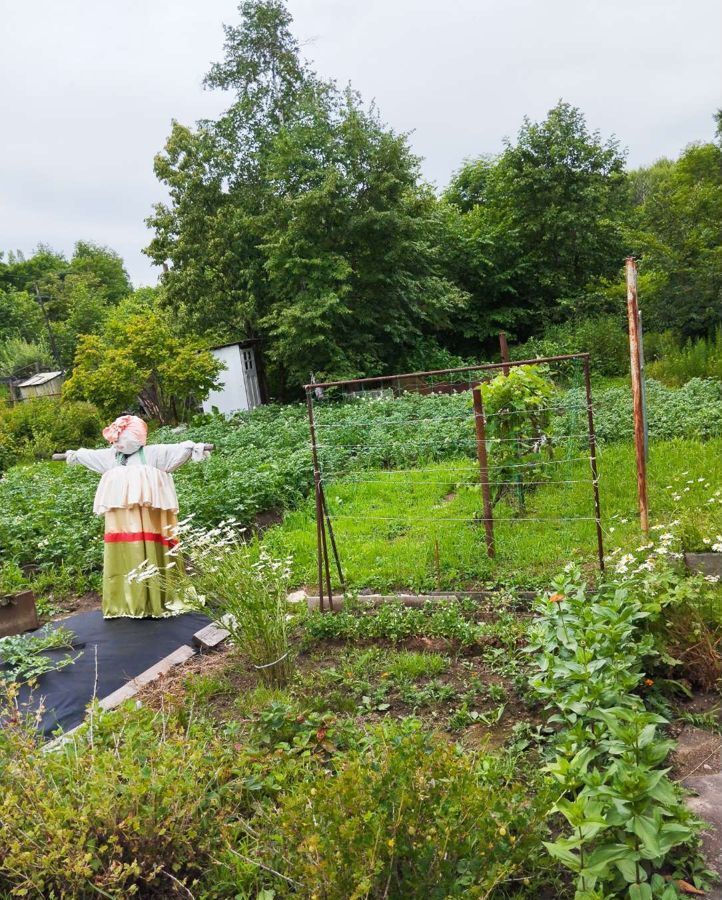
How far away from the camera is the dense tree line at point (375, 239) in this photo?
15406 millimetres

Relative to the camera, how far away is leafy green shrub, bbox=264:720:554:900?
184 cm

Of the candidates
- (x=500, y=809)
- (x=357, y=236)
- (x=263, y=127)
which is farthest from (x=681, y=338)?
(x=500, y=809)

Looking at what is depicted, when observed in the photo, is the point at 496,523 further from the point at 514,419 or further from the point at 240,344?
the point at 240,344

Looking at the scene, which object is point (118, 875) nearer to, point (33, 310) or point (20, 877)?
point (20, 877)

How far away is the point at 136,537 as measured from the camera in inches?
206

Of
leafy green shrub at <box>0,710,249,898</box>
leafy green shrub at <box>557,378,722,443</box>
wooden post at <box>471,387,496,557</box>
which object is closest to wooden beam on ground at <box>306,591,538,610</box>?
wooden post at <box>471,387,496,557</box>

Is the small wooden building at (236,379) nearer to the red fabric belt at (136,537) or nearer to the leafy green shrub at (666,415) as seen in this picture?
the leafy green shrub at (666,415)

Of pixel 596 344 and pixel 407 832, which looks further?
pixel 596 344

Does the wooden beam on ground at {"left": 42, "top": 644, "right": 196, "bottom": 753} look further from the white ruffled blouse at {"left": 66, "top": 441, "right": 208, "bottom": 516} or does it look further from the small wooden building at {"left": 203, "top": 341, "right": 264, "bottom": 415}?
the small wooden building at {"left": 203, "top": 341, "right": 264, "bottom": 415}

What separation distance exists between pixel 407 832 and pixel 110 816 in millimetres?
978

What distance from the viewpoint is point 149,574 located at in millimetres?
4078

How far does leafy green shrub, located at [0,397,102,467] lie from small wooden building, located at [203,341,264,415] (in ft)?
10.6

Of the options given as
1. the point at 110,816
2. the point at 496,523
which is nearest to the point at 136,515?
the point at 496,523

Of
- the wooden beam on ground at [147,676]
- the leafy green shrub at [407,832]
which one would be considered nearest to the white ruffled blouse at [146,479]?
the wooden beam on ground at [147,676]
